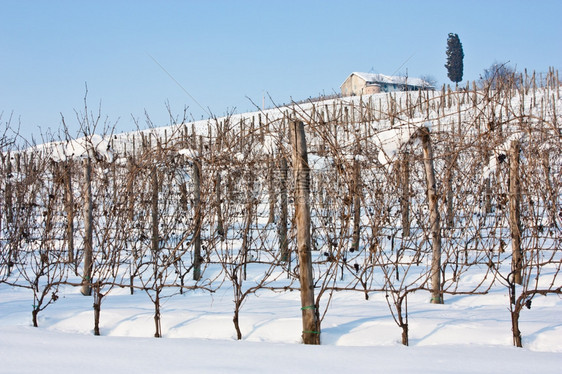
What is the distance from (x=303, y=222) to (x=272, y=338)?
81 centimetres

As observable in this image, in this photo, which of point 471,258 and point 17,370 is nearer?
point 17,370

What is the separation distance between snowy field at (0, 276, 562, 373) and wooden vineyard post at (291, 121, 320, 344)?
173 mm

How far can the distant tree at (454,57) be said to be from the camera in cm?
4338

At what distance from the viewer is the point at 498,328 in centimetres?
307

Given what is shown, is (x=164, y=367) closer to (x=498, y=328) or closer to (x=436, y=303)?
(x=498, y=328)

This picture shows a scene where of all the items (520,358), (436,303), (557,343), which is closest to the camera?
(520,358)

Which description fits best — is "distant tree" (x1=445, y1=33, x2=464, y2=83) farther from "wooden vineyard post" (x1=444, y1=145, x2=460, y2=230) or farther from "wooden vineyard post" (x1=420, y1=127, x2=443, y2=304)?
"wooden vineyard post" (x1=420, y1=127, x2=443, y2=304)

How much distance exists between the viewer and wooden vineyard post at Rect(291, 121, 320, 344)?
3.04m

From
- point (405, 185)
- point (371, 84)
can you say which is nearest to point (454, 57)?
point (371, 84)

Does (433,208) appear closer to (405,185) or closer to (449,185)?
(449,185)

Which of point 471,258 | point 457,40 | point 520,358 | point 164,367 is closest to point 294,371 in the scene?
point 164,367

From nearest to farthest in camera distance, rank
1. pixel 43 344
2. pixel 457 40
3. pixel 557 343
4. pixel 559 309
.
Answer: pixel 43 344
pixel 557 343
pixel 559 309
pixel 457 40

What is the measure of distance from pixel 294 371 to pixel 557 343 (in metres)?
1.76

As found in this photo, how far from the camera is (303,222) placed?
3.06 metres
